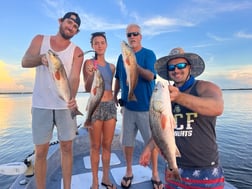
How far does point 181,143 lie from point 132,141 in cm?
188

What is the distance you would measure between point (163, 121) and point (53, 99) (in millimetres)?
1965

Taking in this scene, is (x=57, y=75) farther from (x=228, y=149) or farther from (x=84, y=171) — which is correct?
(x=228, y=149)

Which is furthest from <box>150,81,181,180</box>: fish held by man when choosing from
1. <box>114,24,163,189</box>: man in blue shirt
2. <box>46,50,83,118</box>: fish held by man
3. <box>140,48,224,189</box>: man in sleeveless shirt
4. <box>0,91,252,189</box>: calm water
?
<box>0,91,252,189</box>: calm water

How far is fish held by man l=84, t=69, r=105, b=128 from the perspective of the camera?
3.49 meters

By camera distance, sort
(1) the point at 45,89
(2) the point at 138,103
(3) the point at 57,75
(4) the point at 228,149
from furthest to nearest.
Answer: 1. (4) the point at 228,149
2. (2) the point at 138,103
3. (1) the point at 45,89
4. (3) the point at 57,75

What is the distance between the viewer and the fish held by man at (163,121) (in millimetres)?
1941

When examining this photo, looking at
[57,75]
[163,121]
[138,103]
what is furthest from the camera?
[138,103]

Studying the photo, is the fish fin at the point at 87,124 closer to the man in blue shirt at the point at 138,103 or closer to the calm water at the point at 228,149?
the man in blue shirt at the point at 138,103

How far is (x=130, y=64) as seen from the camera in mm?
3596

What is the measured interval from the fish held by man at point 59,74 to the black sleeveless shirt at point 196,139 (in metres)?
1.61

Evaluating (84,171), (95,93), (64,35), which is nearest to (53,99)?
(95,93)

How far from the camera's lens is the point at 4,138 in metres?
14.8

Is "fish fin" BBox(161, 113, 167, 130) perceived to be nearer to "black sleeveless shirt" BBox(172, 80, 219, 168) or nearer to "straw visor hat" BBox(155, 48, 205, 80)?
"black sleeveless shirt" BBox(172, 80, 219, 168)

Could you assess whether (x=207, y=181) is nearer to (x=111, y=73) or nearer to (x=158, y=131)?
(x=158, y=131)
